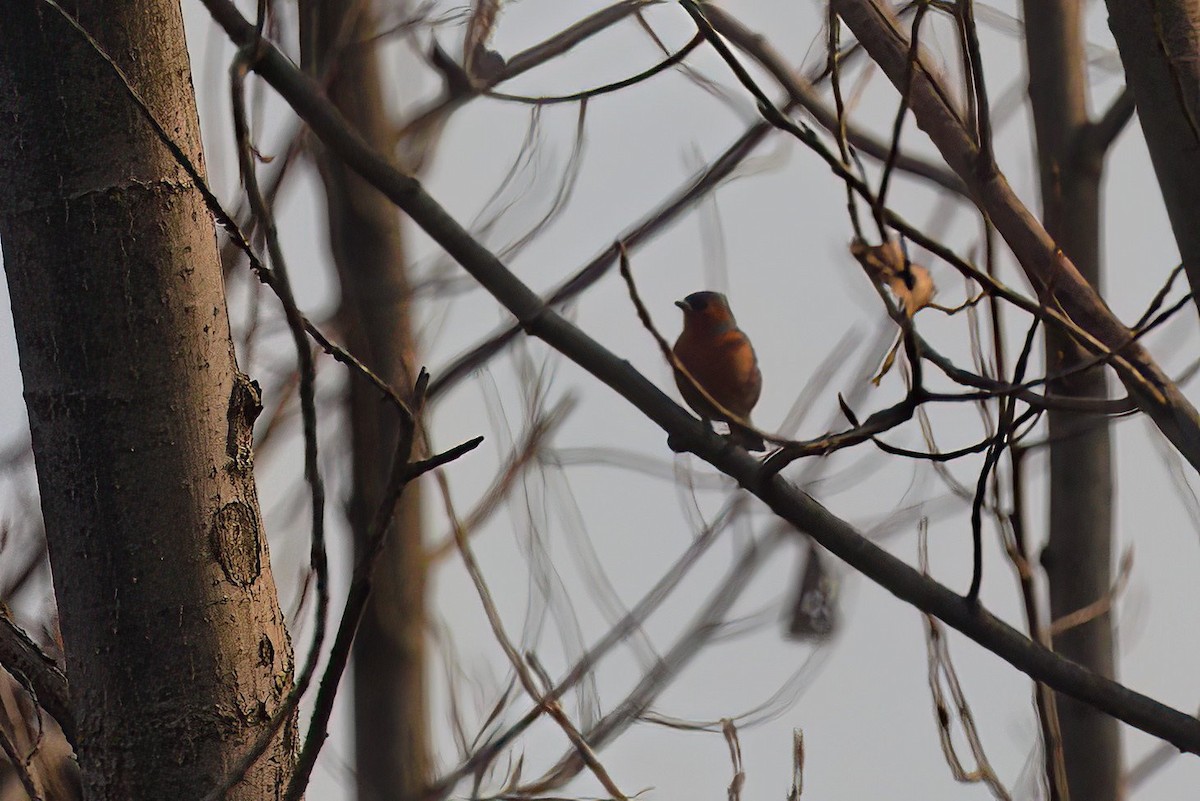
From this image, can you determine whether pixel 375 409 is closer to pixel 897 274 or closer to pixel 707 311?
pixel 707 311

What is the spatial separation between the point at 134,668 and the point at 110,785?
0.12 metres

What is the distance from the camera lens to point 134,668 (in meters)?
1.18

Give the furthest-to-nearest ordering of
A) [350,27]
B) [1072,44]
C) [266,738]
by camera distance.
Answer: [350,27] → [1072,44] → [266,738]

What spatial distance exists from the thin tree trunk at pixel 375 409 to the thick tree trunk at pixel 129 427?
1263 mm

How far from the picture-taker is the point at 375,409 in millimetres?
2861

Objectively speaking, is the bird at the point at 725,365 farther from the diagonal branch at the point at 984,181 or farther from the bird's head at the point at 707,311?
the diagonal branch at the point at 984,181

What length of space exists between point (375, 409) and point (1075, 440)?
1.62m

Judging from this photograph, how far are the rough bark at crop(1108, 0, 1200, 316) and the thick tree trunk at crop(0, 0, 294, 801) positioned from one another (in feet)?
3.73

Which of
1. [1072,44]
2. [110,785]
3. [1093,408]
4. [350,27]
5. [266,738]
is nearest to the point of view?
[266,738]

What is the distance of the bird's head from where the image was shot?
11.2 ft

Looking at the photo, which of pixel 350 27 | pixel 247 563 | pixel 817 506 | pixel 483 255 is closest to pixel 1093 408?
pixel 817 506

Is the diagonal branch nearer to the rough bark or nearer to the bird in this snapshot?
the rough bark

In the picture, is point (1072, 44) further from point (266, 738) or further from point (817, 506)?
point (266, 738)

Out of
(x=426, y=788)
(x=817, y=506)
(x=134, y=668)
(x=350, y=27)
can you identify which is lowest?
(x=426, y=788)
